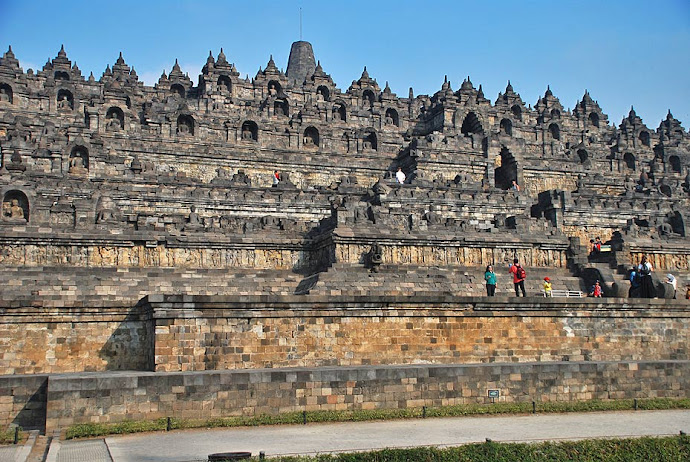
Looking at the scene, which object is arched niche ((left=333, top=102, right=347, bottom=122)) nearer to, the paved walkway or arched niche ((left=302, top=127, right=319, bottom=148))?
arched niche ((left=302, top=127, right=319, bottom=148))

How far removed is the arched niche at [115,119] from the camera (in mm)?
44969

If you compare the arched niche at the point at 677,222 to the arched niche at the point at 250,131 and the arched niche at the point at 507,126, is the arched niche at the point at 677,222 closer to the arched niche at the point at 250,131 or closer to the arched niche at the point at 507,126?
the arched niche at the point at 507,126

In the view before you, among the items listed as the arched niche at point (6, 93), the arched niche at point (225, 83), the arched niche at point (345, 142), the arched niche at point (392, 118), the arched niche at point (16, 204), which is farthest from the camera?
the arched niche at point (225, 83)

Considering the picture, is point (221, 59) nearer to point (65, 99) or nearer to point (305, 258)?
point (65, 99)

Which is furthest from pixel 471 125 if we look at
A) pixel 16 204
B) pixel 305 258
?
pixel 16 204

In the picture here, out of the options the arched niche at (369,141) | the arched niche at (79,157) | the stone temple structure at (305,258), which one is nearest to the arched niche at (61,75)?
the stone temple structure at (305,258)

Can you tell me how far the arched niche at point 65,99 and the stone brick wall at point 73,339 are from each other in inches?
1351

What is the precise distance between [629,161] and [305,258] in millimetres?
32039

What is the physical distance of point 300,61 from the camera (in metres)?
77.0

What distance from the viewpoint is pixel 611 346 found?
2367 centimetres

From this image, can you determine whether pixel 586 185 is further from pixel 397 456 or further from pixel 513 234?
pixel 397 456

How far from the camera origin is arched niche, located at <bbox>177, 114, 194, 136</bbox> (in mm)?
45719

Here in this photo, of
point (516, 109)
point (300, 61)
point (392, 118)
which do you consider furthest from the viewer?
point (300, 61)

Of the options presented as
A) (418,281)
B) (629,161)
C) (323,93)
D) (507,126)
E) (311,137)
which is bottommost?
(418,281)
